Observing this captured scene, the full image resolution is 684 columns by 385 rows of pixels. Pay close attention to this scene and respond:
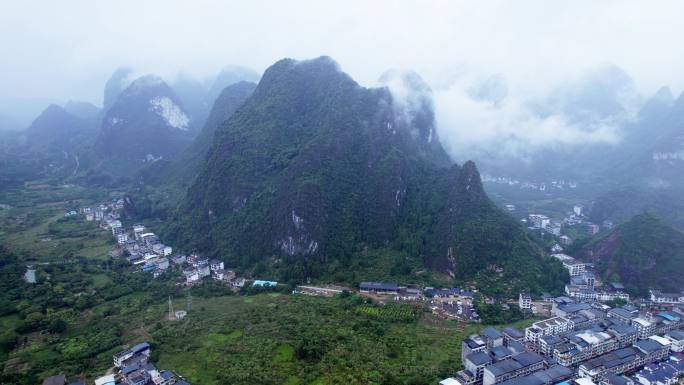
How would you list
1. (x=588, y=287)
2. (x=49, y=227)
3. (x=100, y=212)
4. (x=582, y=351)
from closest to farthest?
(x=582, y=351) < (x=588, y=287) < (x=49, y=227) < (x=100, y=212)

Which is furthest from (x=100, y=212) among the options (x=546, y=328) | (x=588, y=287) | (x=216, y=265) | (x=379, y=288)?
(x=588, y=287)

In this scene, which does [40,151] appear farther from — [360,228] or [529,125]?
[529,125]

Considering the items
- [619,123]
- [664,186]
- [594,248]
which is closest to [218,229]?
[594,248]

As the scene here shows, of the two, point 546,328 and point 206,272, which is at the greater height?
point 206,272

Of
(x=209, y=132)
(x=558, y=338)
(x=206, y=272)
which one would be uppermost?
(x=209, y=132)

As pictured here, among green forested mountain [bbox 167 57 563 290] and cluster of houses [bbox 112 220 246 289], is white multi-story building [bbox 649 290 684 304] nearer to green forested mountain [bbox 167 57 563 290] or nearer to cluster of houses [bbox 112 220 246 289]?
green forested mountain [bbox 167 57 563 290]

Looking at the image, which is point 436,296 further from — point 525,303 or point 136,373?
point 136,373

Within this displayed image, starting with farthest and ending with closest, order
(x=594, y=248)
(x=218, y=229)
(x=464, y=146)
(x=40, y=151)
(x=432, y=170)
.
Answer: (x=40, y=151), (x=464, y=146), (x=432, y=170), (x=218, y=229), (x=594, y=248)

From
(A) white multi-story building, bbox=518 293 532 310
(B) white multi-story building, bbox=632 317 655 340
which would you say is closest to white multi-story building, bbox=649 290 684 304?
(B) white multi-story building, bbox=632 317 655 340
